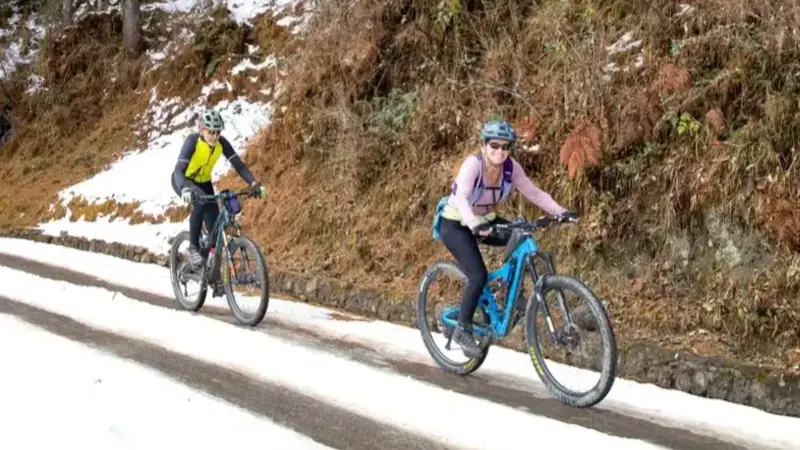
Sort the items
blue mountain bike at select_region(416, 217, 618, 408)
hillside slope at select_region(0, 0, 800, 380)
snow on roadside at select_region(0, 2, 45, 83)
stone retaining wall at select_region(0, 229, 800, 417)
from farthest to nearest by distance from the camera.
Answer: snow on roadside at select_region(0, 2, 45, 83), hillside slope at select_region(0, 0, 800, 380), stone retaining wall at select_region(0, 229, 800, 417), blue mountain bike at select_region(416, 217, 618, 408)

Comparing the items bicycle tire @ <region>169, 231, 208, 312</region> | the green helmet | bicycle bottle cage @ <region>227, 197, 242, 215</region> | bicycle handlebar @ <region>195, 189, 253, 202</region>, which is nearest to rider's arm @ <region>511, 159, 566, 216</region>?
bicycle handlebar @ <region>195, 189, 253, 202</region>

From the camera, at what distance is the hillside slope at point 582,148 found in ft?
22.6

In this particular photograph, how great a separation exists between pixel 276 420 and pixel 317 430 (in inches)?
14.0

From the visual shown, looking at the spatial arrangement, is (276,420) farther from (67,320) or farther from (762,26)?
(762,26)

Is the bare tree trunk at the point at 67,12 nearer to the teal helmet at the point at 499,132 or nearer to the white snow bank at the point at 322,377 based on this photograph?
the white snow bank at the point at 322,377

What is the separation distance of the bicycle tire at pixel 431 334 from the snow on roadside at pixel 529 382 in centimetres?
14

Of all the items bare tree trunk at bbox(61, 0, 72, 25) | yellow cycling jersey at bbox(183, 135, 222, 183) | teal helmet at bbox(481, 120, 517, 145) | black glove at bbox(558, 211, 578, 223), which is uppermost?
Answer: bare tree trunk at bbox(61, 0, 72, 25)

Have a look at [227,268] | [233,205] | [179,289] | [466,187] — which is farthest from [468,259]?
[179,289]

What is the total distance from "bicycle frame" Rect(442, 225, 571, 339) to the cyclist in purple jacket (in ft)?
0.45

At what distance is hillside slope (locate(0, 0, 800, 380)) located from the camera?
6.88 meters

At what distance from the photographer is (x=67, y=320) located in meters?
8.22

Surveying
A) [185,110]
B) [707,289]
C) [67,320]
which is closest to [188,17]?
[185,110]

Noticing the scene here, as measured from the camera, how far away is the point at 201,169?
898cm

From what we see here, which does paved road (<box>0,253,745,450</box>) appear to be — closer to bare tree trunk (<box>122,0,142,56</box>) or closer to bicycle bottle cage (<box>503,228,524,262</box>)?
bicycle bottle cage (<box>503,228,524,262</box>)
